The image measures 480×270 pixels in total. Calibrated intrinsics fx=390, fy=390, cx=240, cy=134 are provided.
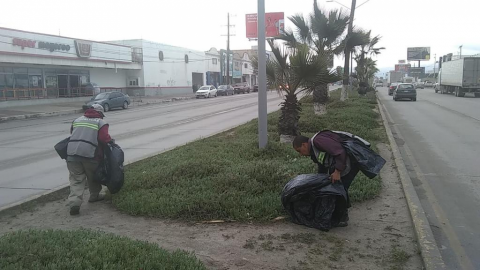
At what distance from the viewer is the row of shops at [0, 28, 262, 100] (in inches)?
1112

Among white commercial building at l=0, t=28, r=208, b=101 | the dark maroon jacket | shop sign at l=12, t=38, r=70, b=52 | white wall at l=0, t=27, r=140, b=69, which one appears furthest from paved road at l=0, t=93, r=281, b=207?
white commercial building at l=0, t=28, r=208, b=101

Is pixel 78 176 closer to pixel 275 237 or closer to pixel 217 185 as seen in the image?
pixel 217 185

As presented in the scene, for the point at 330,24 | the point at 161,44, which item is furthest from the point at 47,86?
the point at 330,24

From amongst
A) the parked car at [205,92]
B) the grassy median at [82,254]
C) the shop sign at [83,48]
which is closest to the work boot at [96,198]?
the grassy median at [82,254]

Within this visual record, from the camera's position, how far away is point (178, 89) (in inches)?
2021

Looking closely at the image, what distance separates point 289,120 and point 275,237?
5.95 metres

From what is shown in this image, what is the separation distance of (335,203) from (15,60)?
29331mm

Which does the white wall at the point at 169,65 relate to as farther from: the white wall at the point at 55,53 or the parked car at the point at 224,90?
the parked car at the point at 224,90

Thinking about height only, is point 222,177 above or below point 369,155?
below

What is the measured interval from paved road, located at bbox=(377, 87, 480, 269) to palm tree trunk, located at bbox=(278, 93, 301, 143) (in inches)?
106

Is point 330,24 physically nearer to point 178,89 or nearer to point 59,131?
point 59,131

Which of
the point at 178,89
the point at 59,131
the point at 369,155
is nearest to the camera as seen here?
the point at 369,155

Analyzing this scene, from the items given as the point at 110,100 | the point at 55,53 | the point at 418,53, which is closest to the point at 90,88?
the point at 55,53

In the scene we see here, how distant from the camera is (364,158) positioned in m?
4.22
